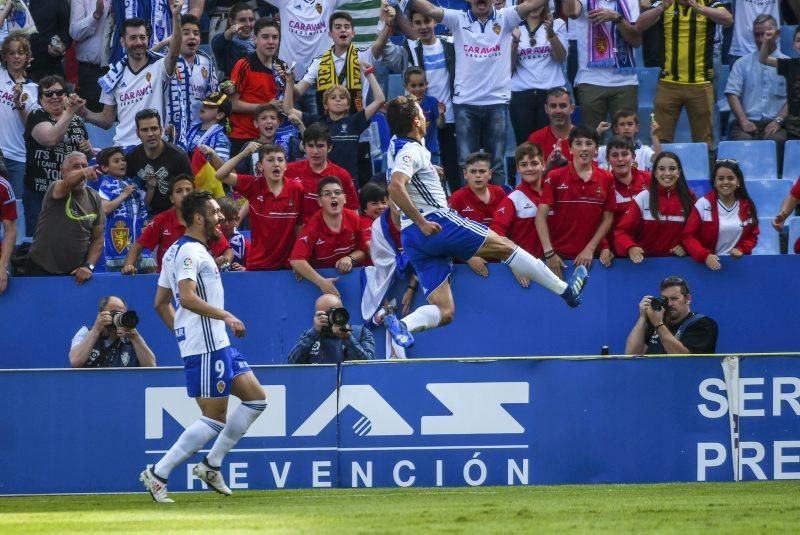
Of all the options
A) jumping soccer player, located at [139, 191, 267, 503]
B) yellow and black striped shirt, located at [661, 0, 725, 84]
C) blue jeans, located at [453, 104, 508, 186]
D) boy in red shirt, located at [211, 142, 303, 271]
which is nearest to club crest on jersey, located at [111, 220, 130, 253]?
boy in red shirt, located at [211, 142, 303, 271]

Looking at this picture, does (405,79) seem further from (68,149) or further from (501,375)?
(501,375)

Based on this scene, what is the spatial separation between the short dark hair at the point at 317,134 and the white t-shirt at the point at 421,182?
267 cm

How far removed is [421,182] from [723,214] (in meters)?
3.19

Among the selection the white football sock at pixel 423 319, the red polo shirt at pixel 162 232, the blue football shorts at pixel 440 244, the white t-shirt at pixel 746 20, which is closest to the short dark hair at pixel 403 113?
the blue football shorts at pixel 440 244

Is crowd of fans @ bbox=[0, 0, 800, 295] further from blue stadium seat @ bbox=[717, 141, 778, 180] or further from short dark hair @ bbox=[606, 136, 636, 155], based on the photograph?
blue stadium seat @ bbox=[717, 141, 778, 180]

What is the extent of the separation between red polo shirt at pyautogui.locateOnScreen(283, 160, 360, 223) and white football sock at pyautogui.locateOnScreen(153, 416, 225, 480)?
3.60 meters

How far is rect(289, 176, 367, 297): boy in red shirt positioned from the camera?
12.4 meters

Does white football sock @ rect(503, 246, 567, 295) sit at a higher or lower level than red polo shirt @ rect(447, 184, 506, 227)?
lower

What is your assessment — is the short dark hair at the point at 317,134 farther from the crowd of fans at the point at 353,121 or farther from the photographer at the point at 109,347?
the photographer at the point at 109,347

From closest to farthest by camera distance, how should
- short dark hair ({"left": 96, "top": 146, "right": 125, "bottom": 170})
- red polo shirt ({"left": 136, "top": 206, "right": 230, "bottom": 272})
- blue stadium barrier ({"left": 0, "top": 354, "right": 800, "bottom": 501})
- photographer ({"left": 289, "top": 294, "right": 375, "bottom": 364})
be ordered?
1. blue stadium barrier ({"left": 0, "top": 354, "right": 800, "bottom": 501})
2. photographer ({"left": 289, "top": 294, "right": 375, "bottom": 364})
3. red polo shirt ({"left": 136, "top": 206, "right": 230, "bottom": 272})
4. short dark hair ({"left": 96, "top": 146, "right": 125, "bottom": 170})

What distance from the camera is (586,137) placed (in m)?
12.5

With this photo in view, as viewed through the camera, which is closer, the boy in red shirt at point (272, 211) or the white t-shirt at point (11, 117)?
the boy in red shirt at point (272, 211)

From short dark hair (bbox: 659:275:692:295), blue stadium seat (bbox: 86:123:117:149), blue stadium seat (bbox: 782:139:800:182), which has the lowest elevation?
short dark hair (bbox: 659:275:692:295)

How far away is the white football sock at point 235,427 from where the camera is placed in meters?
9.80
